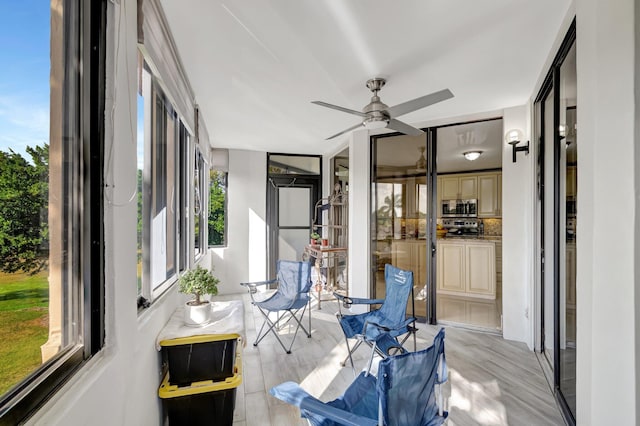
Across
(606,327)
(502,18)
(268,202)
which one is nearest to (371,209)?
(268,202)

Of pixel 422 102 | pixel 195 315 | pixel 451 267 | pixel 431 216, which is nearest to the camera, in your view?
pixel 195 315

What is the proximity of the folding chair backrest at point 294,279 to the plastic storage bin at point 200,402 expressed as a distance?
1702mm

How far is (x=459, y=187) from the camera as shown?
20.3ft

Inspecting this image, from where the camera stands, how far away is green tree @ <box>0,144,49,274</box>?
2.47 feet

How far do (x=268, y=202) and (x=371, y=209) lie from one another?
2.30 meters

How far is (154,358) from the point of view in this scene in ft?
5.77

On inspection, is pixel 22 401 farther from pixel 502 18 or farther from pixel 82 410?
pixel 502 18

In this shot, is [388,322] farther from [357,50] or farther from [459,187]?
[459,187]

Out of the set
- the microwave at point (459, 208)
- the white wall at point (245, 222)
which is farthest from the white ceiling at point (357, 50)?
the microwave at point (459, 208)

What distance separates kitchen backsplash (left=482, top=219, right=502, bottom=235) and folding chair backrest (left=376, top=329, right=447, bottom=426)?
214 inches

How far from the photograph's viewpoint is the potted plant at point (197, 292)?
1996 mm

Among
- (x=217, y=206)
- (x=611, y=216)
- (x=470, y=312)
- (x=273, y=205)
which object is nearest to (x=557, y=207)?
(x=611, y=216)

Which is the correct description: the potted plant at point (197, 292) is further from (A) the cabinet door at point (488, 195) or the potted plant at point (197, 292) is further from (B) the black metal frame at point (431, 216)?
(A) the cabinet door at point (488, 195)

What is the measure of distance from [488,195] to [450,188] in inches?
27.9
